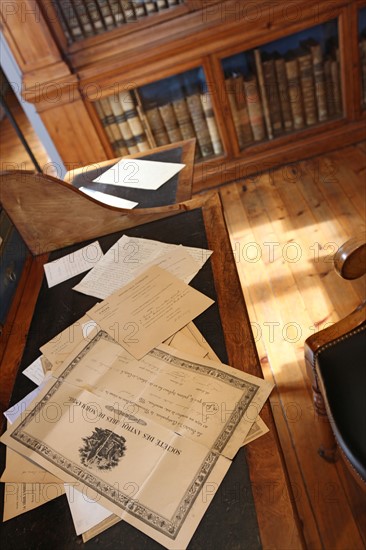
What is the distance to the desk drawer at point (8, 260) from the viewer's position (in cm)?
111

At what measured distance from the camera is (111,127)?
2443mm

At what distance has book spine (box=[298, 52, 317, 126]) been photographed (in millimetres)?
2348

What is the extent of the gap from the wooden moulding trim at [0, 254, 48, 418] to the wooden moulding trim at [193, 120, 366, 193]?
1.54 metres

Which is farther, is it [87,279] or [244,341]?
[87,279]

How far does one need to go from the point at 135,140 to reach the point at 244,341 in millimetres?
1914

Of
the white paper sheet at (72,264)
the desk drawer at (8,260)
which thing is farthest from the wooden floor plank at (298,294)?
the desk drawer at (8,260)

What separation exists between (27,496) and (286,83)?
2326 millimetres

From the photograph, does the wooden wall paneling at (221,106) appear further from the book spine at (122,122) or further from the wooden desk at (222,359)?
the wooden desk at (222,359)

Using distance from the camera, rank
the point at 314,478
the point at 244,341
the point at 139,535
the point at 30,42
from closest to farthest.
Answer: the point at 139,535
the point at 244,341
the point at 314,478
the point at 30,42

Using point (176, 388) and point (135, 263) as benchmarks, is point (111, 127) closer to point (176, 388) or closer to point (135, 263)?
point (135, 263)

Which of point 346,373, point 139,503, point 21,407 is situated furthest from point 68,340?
point 346,373

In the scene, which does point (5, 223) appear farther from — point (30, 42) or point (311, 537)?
point (30, 42)

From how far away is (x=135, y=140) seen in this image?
8.24ft

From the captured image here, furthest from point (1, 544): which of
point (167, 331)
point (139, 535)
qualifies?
point (167, 331)
